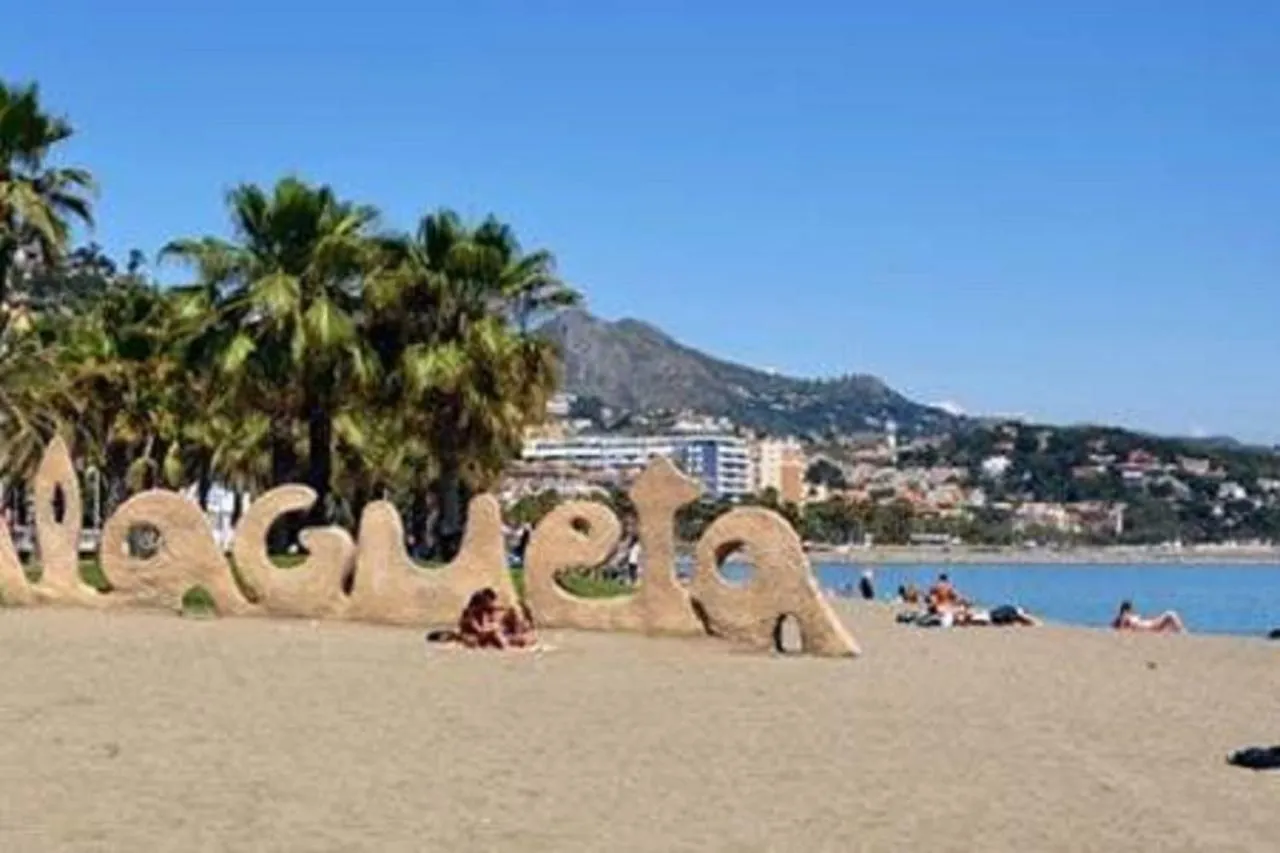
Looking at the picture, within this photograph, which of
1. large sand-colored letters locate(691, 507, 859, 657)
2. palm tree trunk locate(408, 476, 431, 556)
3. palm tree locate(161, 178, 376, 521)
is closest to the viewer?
large sand-colored letters locate(691, 507, 859, 657)

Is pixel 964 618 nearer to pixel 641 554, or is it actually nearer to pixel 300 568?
pixel 641 554

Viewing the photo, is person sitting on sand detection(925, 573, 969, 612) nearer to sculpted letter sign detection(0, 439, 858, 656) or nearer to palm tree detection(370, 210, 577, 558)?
palm tree detection(370, 210, 577, 558)

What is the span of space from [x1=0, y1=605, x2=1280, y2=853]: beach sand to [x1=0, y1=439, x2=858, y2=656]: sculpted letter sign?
0.79m

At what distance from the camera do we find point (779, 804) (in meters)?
12.0

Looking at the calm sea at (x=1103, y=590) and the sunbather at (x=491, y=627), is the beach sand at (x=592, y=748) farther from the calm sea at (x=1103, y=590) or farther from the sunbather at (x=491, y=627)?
the calm sea at (x=1103, y=590)

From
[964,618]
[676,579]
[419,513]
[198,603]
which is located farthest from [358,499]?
[676,579]

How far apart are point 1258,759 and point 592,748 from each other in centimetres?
469

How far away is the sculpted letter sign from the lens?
24141 mm

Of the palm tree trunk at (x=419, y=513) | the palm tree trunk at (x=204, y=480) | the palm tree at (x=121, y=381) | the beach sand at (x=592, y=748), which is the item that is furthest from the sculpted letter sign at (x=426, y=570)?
the palm tree trunk at (x=204, y=480)

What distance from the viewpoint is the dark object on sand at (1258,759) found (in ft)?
46.8

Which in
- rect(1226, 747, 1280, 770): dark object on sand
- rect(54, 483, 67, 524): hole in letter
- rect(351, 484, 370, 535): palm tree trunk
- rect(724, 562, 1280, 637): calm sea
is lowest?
rect(724, 562, 1280, 637): calm sea

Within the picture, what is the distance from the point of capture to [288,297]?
3584 cm

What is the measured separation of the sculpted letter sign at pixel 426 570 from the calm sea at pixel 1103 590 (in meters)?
18.3

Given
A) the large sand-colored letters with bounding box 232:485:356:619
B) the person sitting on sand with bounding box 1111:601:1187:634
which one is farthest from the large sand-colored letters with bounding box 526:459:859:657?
the person sitting on sand with bounding box 1111:601:1187:634
